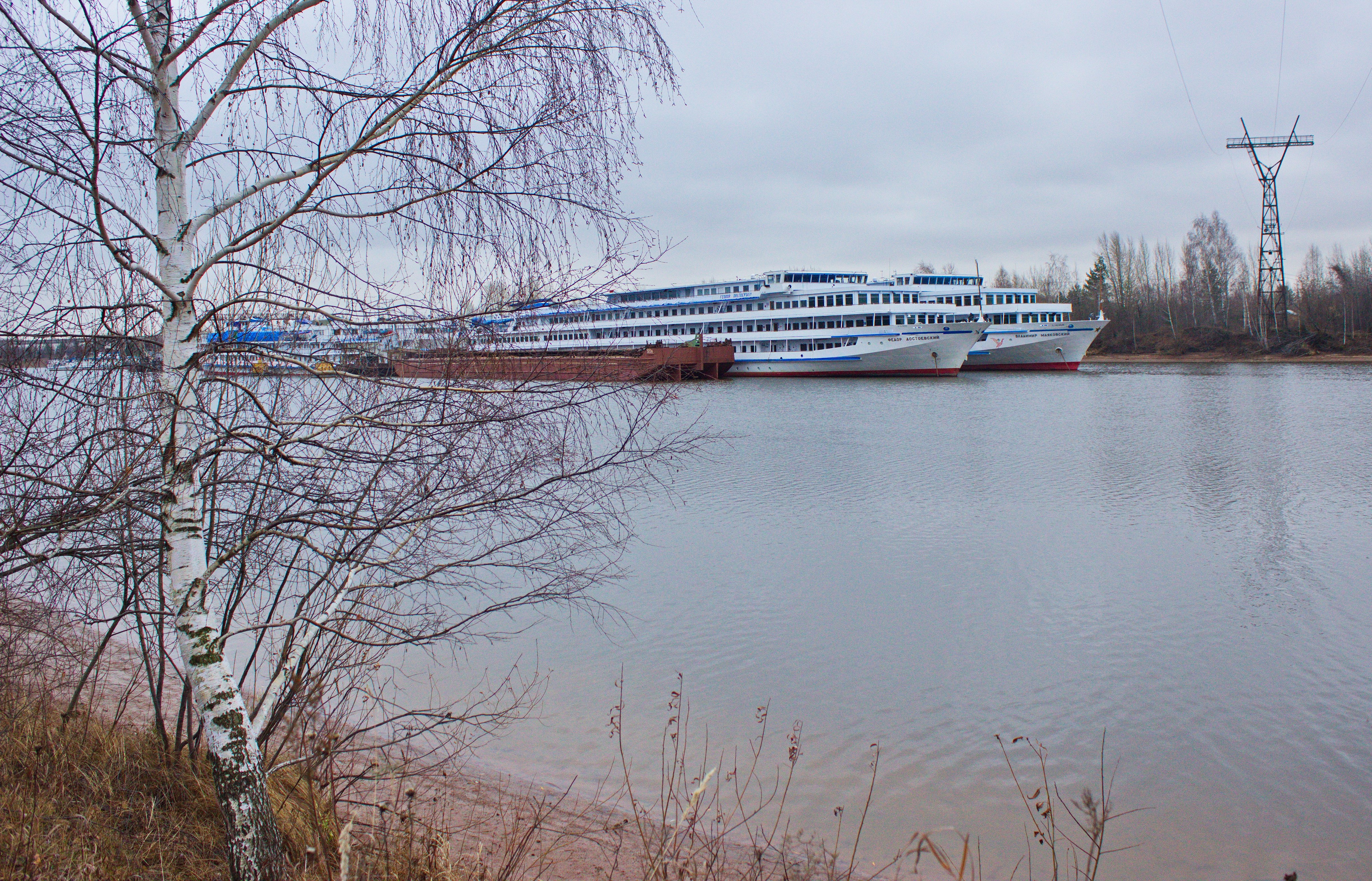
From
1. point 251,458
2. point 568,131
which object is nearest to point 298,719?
point 251,458

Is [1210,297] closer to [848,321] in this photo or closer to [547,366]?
[848,321]

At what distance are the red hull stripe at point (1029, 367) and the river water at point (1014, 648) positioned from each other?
127ft

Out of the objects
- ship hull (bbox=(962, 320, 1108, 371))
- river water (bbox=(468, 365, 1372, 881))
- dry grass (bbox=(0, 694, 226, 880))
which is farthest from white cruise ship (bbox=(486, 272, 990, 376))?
dry grass (bbox=(0, 694, 226, 880))

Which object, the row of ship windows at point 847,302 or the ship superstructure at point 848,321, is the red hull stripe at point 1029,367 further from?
the row of ship windows at point 847,302

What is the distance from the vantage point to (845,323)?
52.2 metres

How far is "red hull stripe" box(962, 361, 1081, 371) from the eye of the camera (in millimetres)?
55375

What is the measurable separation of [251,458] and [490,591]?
5.86 m

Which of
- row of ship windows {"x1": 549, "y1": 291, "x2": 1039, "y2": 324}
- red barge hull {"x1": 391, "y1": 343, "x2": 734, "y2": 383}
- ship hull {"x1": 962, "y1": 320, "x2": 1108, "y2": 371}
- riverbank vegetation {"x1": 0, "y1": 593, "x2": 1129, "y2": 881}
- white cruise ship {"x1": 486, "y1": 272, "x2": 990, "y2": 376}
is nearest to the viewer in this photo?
red barge hull {"x1": 391, "y1": 343, "x2": 734, "y2": 383}

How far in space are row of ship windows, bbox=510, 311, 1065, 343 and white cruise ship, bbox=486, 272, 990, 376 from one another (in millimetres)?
61

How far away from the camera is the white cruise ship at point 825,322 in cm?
5072

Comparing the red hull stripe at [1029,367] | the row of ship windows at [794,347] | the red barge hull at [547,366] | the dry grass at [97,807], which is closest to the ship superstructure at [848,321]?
the row of ship windows at [794,347]

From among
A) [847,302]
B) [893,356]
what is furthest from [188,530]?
[847,302]

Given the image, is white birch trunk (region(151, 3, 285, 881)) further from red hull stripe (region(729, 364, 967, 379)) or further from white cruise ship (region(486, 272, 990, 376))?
red hull stripe (region(729, 364, 967, 379))

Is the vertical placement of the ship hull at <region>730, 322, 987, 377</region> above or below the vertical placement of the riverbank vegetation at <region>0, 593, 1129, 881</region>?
above
